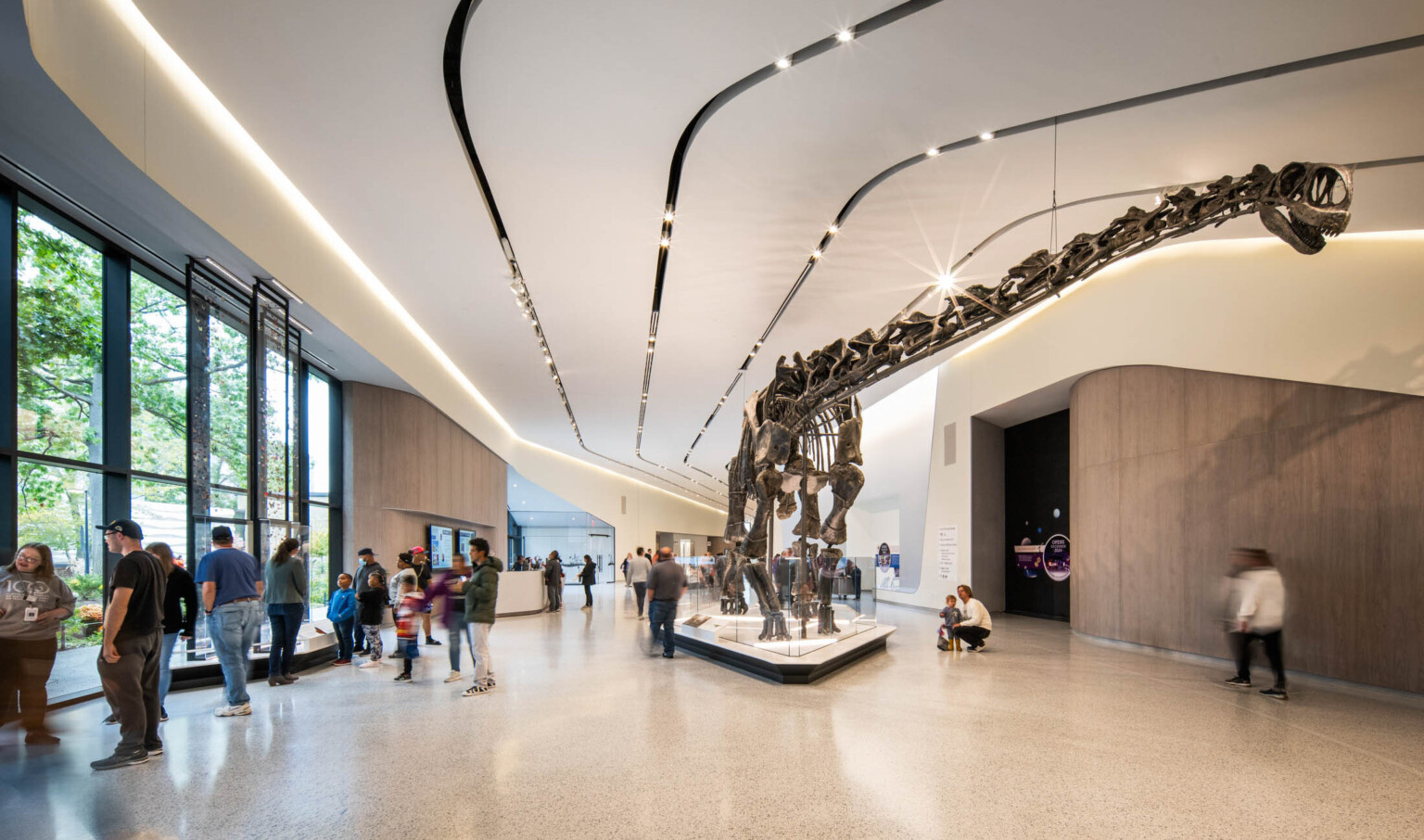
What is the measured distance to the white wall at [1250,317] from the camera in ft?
21.2

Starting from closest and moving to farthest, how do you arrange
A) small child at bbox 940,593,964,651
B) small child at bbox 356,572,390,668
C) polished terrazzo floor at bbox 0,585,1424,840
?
polished terrazzo floor at bbox 0,585,1424,840 < small child at bbox 356,572,390,668 < small child at bbox 940,593,964,651

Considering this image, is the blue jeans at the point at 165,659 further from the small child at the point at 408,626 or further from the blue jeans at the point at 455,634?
the blue jeans at the point at 455,634

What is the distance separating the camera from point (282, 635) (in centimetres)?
721

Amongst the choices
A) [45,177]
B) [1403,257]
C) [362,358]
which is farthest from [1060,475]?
[45,177]

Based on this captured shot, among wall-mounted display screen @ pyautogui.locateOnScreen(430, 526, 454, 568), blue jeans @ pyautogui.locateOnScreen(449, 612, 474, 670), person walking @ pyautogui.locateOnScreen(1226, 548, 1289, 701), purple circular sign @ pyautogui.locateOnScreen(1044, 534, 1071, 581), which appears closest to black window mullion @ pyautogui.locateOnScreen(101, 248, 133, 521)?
blue jeans @ pyautogui.locateOnScreen(449, 612, 474, 670)

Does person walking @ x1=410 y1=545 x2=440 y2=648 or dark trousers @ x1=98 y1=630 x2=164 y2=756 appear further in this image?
person walking @ x1=410 y1=545 x2=440 y2=648

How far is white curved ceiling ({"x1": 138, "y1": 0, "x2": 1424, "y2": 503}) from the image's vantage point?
4660 mm

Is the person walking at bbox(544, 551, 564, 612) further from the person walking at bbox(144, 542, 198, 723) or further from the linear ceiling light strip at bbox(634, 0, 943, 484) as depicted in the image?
the person walking at bbox(144, 542, 198, 723)

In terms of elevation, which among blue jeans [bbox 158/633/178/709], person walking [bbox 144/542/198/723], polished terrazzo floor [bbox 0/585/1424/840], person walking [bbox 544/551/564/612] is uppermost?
person walking [bbox 144/542/198/723]

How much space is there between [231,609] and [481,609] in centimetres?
200

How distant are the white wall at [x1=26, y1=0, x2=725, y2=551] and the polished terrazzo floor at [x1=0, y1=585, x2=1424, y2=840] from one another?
3.96 meters

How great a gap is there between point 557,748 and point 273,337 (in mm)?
6192

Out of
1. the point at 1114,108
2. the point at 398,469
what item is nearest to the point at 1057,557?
the point at 1114,108

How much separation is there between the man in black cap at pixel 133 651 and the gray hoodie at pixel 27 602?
0.81 m
